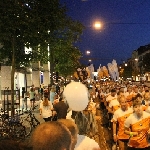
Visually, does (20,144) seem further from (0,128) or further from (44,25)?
(44,25)

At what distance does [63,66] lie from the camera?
2948cm

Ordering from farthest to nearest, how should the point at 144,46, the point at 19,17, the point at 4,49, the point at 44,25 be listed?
the point at 144,46 < the point at 4,49 < the point at 44,25 < the point at 19,17

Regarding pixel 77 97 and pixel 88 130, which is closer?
pixel 77 97

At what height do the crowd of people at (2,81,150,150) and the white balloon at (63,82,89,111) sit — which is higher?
the white balloon at (63,82,89,111)

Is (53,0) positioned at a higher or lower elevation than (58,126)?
higher

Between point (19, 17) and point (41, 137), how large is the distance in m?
10.6

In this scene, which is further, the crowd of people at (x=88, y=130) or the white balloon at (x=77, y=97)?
the white balloon at (x=77, y=97)

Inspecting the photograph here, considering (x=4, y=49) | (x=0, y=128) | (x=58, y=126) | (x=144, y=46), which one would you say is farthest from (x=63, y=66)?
(x=144, y=46)

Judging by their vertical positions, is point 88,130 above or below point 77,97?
below

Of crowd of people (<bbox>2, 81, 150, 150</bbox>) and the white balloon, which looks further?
the white balloon

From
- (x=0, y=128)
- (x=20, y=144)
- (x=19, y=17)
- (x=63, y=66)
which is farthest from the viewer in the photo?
(x=63, y=66)

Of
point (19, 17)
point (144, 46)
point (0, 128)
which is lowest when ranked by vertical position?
point (0, 128)

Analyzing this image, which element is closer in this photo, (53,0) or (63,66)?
(53,0)

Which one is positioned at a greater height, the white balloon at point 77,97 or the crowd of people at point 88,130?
the white balloon at point 77,97
